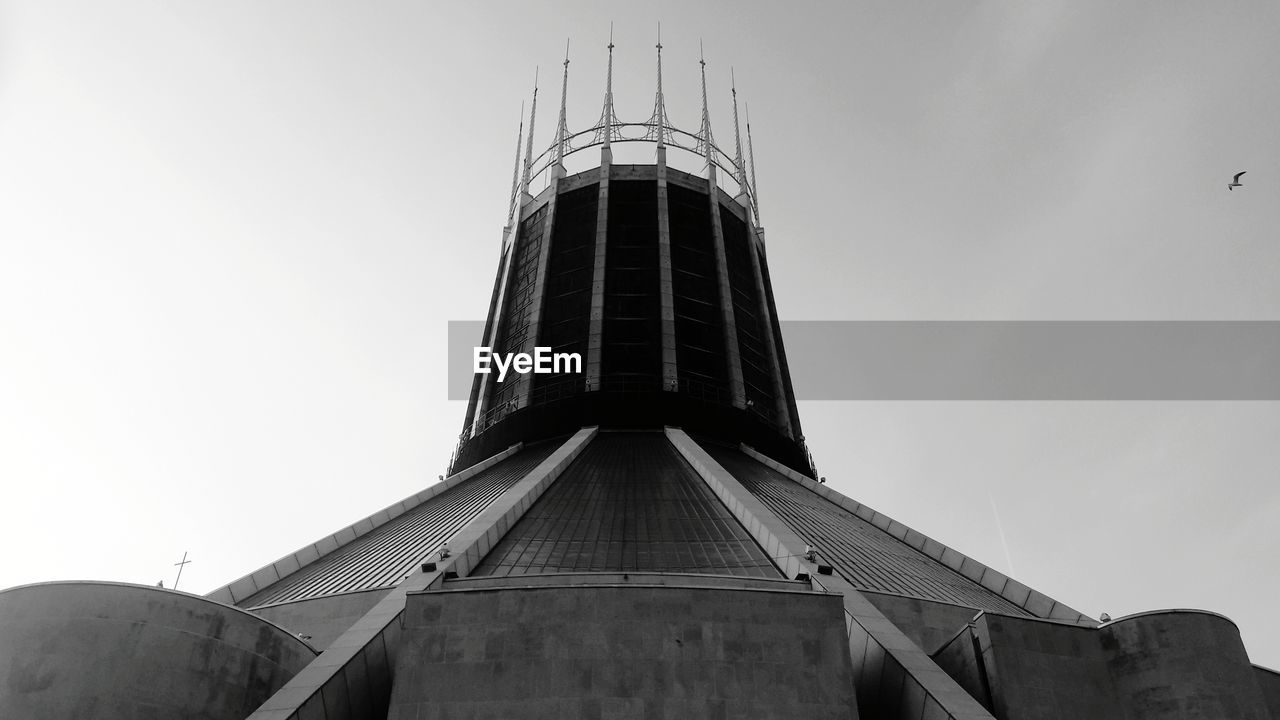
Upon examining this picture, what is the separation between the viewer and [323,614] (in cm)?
1744

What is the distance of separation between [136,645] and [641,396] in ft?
63.4

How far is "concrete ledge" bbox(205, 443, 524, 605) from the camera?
20.6 m

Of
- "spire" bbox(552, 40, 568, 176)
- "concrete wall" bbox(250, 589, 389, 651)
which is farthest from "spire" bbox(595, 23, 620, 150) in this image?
"concrete wall" bbox(250, 589, 389, 651)

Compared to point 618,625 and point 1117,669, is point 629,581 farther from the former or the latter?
point 1117,669

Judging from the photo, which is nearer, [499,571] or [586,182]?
[499,571]

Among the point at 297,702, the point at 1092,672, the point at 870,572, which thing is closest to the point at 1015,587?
the point at 870,572

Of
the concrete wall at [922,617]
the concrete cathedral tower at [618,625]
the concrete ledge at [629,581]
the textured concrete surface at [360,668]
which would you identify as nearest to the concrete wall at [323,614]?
the concrete cathedral tower at [618,625]

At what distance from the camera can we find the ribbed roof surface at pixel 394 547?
62.1 feet

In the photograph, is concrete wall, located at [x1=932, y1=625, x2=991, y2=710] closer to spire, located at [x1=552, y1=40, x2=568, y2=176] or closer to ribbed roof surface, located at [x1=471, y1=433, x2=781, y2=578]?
ribbed roof surface, located at [x1=471, y1=433, x2=781, y2=578]

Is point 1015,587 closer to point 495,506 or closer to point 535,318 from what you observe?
point 495,506

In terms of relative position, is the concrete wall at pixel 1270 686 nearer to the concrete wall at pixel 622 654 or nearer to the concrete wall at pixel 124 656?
the concrete wall at pixel 622 654

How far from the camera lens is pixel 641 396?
1221 inches

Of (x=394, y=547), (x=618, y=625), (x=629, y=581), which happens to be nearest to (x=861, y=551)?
(x=629, y=581)

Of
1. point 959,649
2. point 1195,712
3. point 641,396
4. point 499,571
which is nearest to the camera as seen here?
point 1195,712
